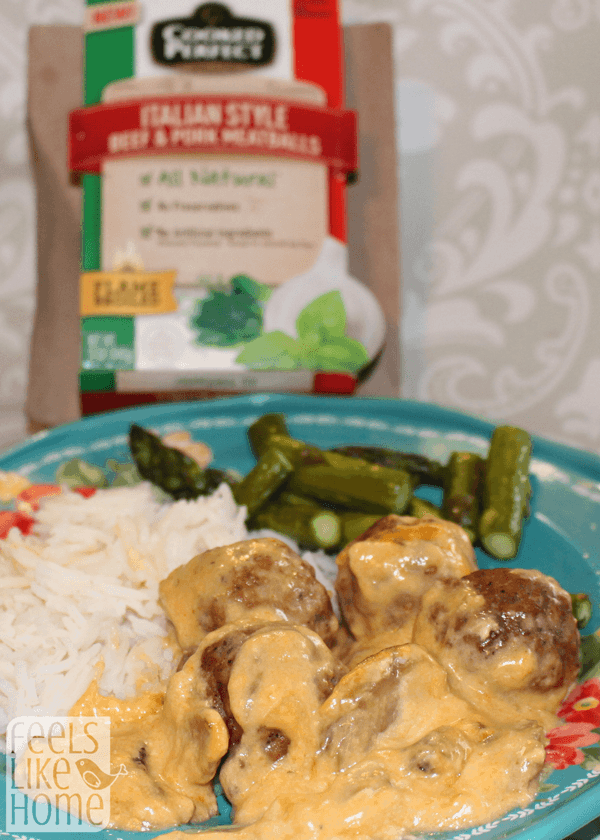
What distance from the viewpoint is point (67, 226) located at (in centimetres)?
337

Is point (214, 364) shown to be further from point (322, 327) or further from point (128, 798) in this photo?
point (128, 798)

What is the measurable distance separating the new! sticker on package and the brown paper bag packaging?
14 centimetres

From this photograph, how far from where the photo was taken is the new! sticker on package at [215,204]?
314 centimetres

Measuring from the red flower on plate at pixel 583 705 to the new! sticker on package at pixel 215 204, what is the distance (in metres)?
1.58

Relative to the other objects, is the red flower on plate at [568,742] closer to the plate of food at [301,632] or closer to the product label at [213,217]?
the plate of food at [301,632]

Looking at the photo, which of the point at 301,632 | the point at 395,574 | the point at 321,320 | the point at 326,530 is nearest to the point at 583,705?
the point at 395,574

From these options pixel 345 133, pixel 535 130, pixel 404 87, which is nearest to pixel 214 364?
pixel 345 133

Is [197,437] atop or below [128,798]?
atop

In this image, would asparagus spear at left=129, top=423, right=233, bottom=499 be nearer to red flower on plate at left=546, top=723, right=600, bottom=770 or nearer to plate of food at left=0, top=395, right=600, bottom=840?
plate of food at left=0, top=395, right=600, bottom=840

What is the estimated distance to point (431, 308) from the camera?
3.73 metres

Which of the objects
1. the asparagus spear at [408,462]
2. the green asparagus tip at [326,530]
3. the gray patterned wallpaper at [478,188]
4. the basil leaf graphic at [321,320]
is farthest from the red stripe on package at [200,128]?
the green asparagus tip at [326,530]

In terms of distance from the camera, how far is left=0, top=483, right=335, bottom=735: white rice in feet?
7.03

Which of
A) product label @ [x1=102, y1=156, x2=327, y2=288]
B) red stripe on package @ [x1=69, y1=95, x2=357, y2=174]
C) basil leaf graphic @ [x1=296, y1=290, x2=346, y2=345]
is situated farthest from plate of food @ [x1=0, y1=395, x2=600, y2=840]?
red stripe on package @ [x1=69, y1=95, x2=357, y2=174]

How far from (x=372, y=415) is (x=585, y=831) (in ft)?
5.79
